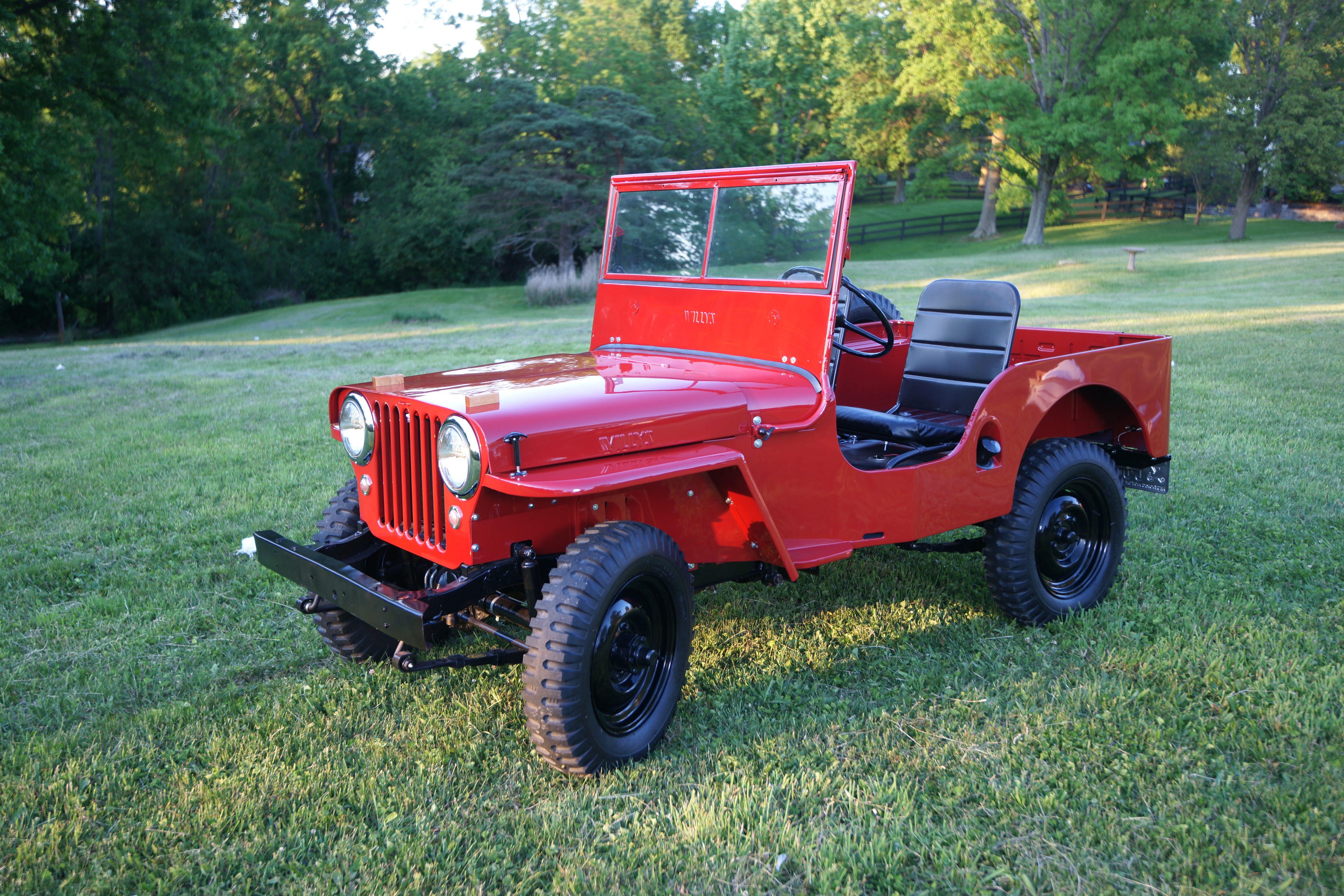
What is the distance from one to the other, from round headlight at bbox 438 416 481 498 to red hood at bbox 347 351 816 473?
1.9 inches

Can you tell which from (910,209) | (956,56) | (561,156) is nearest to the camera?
(561,156)

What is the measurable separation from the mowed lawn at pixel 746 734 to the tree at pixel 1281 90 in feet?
108

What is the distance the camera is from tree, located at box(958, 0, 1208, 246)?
31.2 metres

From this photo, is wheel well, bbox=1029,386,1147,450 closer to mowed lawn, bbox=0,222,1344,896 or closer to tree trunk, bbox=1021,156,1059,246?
mowed lawn, bbox=0,222,1344,896

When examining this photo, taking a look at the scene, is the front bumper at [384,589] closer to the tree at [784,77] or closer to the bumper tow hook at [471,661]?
the bumper tow hook at [471,661]

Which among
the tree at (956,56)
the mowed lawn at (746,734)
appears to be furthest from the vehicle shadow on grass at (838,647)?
the tree at (956,56)

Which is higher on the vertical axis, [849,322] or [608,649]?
[849,322]

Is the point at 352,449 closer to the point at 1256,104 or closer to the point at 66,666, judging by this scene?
the point at 66,666

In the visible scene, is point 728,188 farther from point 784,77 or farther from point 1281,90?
point 784,77

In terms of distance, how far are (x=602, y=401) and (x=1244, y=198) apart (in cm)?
3846

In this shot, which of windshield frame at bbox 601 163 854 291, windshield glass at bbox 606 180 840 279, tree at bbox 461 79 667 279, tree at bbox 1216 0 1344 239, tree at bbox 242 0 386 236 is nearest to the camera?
windshield frame at bbox 601 163 854 291

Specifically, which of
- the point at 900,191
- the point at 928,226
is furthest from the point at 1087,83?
the point at 900,191

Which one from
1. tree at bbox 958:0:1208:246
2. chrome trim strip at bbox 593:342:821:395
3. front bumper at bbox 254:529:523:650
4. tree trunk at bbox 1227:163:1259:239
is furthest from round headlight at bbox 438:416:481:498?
tree trunk at bbox 1227:163:1259:239

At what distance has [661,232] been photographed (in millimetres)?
4230
